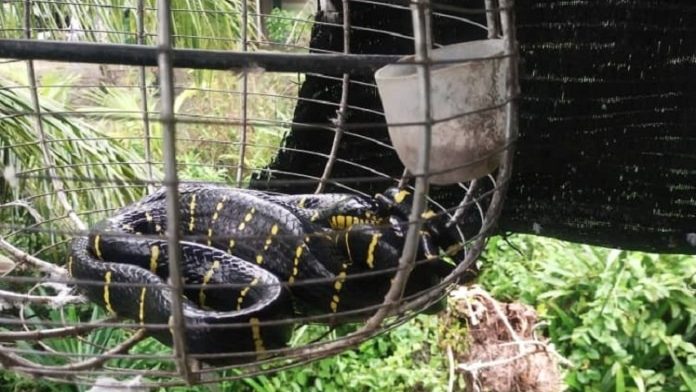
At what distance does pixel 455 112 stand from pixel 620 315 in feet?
4.61

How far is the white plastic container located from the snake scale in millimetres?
78

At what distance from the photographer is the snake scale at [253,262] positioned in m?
0.59

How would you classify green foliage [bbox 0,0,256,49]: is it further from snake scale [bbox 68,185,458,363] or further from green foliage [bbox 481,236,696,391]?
snake scale [bbox 68,185,458,363]

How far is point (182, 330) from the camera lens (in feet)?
1.61

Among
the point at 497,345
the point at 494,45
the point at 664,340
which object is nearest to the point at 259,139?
the point at 497,345

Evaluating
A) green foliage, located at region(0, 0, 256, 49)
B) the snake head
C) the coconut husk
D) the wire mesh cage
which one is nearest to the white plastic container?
the wire mesh cage

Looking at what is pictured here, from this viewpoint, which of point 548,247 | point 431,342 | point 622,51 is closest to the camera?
point 622,51

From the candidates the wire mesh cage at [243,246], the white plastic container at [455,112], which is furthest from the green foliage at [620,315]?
the white plastic container at [455,112]

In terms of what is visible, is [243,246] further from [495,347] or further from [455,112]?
[495,347]

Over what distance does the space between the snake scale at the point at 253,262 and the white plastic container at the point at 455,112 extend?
78 millimetres

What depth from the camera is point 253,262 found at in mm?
708

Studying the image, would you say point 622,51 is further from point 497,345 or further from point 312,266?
point 497,345

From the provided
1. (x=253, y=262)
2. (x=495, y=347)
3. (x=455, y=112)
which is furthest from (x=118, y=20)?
(x=455, y=112)

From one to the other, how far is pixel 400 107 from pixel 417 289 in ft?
0.59
